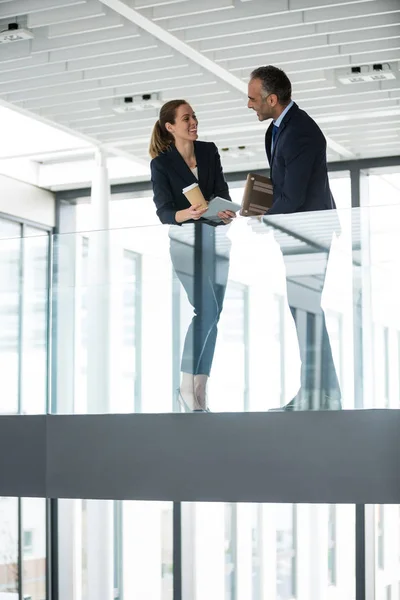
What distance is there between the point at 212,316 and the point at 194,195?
661mm

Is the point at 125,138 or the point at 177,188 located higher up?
the point at 125,138

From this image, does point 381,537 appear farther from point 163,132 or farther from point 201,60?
point 163,132

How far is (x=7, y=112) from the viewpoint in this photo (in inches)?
432

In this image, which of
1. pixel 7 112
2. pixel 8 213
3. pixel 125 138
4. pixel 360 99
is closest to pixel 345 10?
pixel 360 99

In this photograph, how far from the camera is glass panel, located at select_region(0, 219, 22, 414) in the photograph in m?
6.16

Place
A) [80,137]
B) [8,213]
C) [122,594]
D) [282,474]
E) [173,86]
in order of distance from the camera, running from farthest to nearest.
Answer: [122,594], [8,213], [80,137], [173,86], [282,474]

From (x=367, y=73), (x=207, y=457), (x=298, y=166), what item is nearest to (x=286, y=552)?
(x=367, y=73)

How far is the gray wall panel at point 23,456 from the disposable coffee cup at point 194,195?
1.56 meters

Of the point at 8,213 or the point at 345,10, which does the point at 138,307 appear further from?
the point at 8,213

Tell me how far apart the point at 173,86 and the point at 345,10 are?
82.1 inches

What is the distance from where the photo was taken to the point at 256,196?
547 centimetres

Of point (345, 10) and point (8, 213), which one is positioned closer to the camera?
point (345, 10)

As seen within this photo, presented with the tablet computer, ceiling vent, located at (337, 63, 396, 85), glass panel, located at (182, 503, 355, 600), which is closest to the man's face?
the tablet computer

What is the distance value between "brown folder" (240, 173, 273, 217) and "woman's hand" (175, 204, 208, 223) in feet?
0.78
